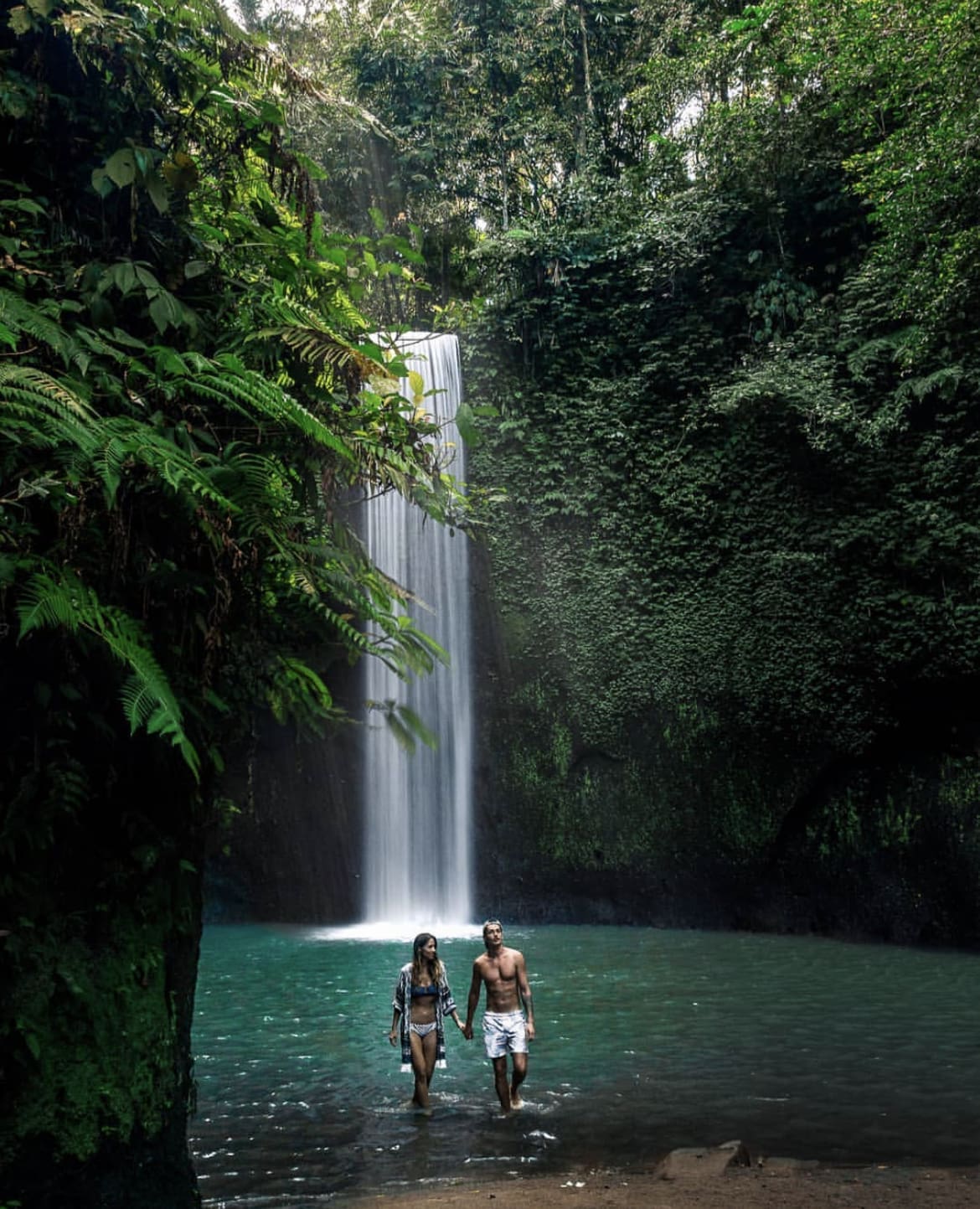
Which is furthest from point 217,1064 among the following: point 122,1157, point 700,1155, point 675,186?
point 675,186

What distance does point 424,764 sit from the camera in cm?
1773

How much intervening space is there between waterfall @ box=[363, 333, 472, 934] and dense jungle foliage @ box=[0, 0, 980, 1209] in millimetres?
514

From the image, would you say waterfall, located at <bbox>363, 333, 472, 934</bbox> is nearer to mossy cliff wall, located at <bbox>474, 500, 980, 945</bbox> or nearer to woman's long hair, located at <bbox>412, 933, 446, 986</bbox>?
mossy cliff wall, located at <bbox>474, 500, 980, 945</bbox>

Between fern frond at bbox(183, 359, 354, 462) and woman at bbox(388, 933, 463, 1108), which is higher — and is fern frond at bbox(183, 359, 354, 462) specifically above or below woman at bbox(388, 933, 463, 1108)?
above

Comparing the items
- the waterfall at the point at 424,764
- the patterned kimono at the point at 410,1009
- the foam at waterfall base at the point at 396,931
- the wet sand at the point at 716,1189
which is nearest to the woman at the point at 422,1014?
the patterned kimono at the point at 410,1009

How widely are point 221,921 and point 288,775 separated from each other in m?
2.65

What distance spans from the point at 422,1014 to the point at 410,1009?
0.30 ft

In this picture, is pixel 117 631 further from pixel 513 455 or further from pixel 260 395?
pixel 513 455

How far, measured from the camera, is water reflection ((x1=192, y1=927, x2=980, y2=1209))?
20.1 ft

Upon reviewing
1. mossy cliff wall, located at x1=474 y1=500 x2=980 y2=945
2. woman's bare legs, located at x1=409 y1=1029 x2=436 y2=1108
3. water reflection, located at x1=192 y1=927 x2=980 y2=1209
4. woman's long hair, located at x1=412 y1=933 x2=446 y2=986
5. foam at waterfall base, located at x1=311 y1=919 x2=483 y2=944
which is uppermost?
mossy cliff wall, located at x1=474 y1=500 x2=980 y2=945

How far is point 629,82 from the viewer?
22.7 meters

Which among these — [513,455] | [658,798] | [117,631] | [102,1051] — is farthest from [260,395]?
[513,455]

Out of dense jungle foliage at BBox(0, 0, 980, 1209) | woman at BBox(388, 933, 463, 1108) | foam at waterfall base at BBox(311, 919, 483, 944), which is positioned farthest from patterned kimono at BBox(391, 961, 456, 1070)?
foam at waterfall base at BBox(311, 919, 483, 944)

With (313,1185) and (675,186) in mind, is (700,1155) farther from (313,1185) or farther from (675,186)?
(675,186)
